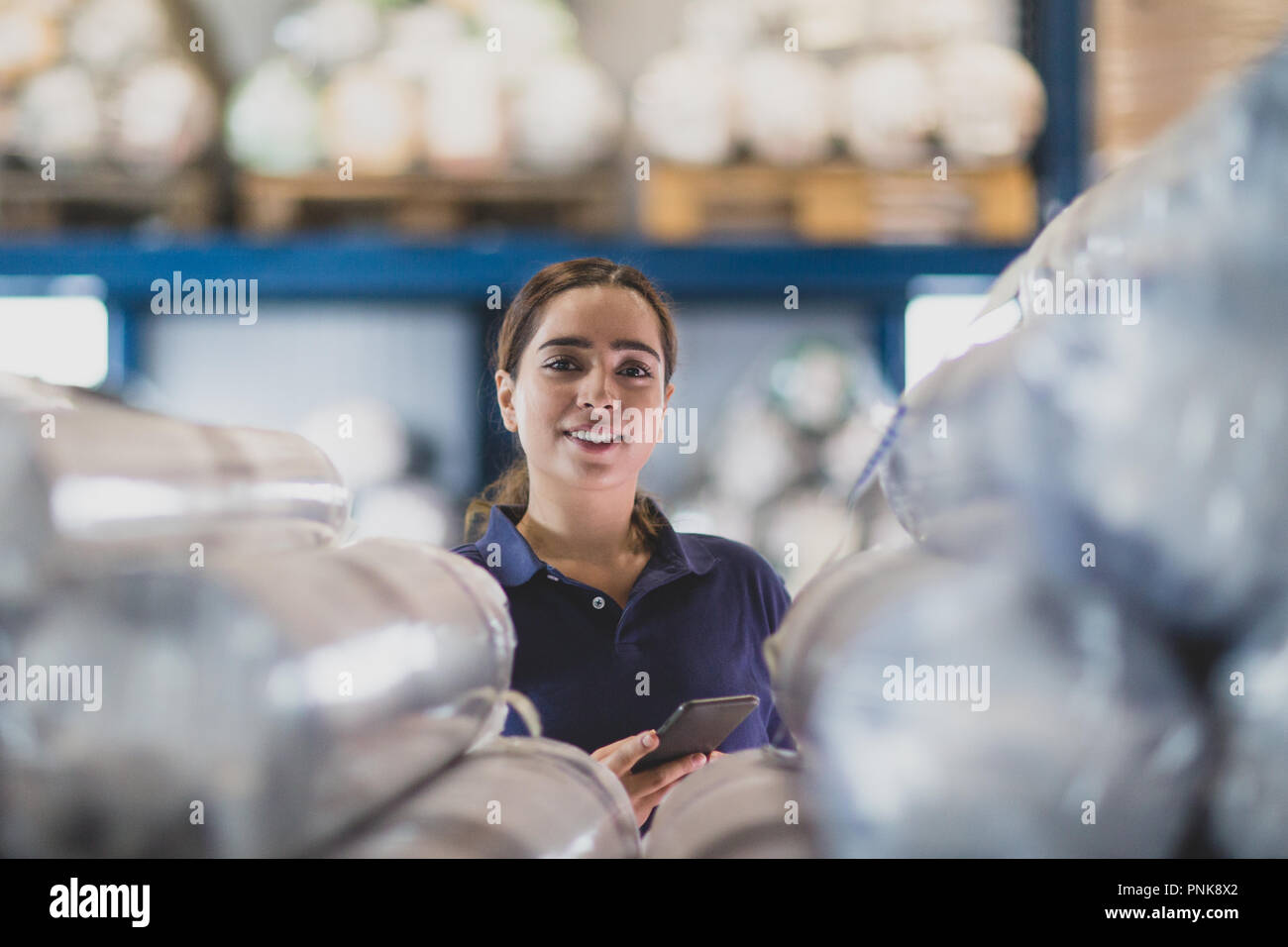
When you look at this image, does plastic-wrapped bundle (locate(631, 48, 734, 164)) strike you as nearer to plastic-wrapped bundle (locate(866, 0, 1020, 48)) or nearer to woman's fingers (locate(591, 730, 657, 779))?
plastic-wrapped bundle (locate(866, 0, 1020, 48))

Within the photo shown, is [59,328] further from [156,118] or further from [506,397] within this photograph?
[506,397]

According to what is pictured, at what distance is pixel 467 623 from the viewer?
465 mm

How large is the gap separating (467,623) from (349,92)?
1.71 meters

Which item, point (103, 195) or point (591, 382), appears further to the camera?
point (103, 195)

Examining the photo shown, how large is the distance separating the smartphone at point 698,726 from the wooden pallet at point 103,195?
5.84 ft

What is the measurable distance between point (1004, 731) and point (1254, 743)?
94mm

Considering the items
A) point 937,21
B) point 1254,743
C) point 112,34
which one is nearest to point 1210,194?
point 1254,743

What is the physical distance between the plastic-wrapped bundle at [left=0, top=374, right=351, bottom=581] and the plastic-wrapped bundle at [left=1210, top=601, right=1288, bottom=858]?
0.35 metres

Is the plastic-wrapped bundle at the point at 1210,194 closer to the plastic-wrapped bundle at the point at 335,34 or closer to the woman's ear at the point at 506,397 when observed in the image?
the woman's ear at the point at 506,397

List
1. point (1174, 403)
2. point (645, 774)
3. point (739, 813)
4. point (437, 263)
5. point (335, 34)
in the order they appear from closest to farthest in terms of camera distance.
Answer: point (1174, 403), point (739, 813), point (645, 774), point (437, 263), point (335, 34)

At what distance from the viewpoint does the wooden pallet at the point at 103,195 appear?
1961 millimetres

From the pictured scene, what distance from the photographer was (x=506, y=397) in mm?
555
